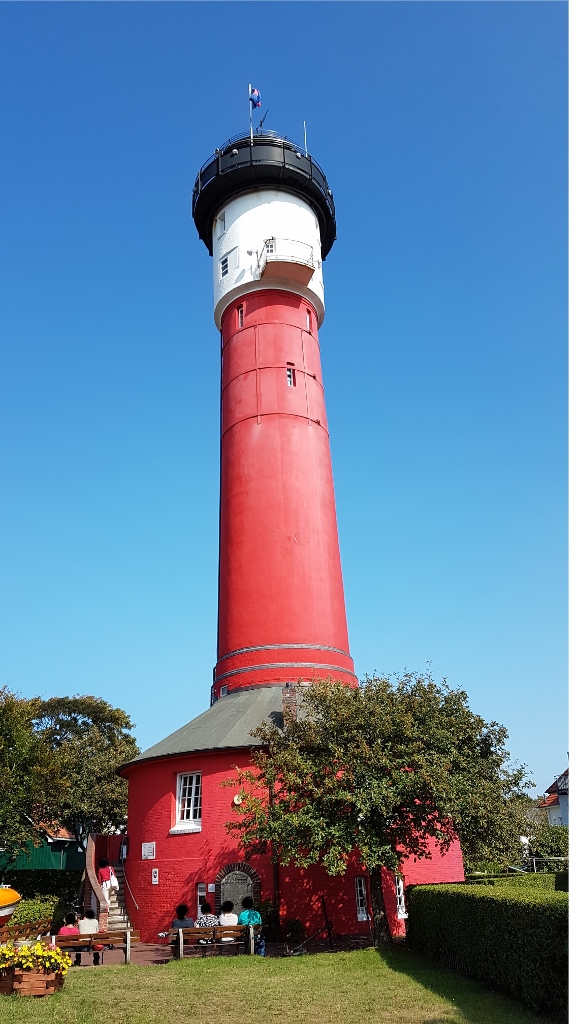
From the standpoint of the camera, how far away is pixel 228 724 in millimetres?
22797

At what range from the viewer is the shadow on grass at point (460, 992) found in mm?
10844

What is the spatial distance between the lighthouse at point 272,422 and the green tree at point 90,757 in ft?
43.7

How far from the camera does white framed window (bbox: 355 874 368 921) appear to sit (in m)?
20.0

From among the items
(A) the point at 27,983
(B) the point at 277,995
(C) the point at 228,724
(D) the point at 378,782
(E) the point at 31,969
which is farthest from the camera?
(C) the point at 228,724

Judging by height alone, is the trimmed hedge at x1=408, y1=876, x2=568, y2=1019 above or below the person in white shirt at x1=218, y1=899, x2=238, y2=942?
above

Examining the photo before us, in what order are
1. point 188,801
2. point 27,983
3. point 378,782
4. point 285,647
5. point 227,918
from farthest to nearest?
point 285,647
point 188,801
point 227,918
point 378,782
point 27,983

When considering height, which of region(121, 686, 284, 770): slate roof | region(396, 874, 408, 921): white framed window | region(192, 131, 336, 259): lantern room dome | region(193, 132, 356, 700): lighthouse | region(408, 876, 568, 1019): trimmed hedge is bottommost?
region(396, 874, 408, 921): white framed window

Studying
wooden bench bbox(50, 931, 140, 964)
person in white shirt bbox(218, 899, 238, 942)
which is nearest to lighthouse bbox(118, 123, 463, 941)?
person in white shirt bbox(218, 899, 238, 942)

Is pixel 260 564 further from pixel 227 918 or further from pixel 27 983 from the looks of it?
pixel 27 983

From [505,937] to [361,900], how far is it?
340 inches

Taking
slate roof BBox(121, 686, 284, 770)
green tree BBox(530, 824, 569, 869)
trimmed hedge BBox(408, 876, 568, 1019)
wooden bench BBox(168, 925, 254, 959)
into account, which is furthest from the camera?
green tree BBox(530, 824, 569, 869)

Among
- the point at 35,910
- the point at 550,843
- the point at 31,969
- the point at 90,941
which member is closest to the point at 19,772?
the point at 35,910

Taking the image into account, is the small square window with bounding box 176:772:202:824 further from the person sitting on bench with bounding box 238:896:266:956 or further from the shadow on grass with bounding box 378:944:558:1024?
the shadow on grass with bounding box 378:944:558:1024

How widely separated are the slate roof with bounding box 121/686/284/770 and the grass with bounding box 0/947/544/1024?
6419mm
